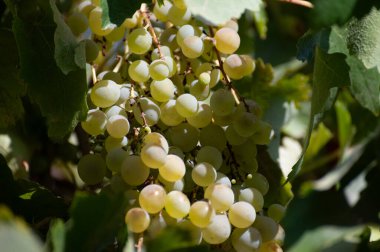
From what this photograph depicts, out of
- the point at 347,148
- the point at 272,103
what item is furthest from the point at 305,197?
the point at 347,148

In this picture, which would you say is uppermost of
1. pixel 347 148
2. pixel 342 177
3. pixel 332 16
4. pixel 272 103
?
pixel 332 16

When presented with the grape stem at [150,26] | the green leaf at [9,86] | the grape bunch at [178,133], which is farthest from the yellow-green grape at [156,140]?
the green leaf at [9,86]

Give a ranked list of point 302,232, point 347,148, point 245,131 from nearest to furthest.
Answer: point 302,232 → point 245,131 → point 347,148

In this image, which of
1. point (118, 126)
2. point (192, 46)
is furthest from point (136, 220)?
point (192, 46)

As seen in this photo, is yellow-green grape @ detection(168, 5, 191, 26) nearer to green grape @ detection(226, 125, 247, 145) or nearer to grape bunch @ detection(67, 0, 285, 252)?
grape bunch @ detection(67, 0, 285, 252)

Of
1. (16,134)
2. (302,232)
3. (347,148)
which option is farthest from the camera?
(347,148)

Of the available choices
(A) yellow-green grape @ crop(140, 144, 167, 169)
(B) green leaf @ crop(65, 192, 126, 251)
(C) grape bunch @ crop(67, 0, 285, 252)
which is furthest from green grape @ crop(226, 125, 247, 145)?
(B) green leaf @ crop(65, 192, 126, 251)

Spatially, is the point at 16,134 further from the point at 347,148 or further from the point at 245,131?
the point at 347,148

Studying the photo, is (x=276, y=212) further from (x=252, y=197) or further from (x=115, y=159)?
(x=115, y=159)
